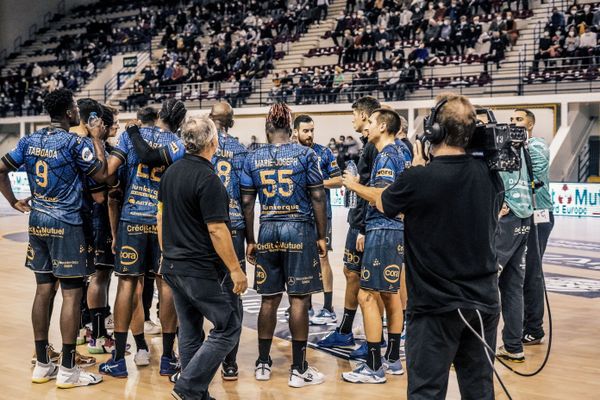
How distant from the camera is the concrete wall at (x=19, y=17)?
38719mm

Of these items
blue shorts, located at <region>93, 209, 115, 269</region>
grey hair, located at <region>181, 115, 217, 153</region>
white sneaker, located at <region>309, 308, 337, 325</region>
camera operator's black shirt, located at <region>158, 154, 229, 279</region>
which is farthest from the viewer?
white sneaker, located at <region>309, 308, 337, 325</region>

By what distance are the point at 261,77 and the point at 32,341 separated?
2091 centimetres

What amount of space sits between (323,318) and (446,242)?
4.07m

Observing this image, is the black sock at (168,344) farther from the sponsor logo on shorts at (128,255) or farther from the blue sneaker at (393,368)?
the blue sneaker at (393,368)

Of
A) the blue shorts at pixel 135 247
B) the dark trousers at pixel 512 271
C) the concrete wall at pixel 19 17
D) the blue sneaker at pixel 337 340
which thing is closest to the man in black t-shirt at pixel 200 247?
the blue shorts at pixel 135 247

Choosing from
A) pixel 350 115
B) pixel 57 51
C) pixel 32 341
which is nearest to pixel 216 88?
pixel 350 115

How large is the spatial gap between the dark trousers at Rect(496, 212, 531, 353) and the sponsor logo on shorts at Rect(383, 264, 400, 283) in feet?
2.98

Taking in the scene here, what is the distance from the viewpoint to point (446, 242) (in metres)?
3.37

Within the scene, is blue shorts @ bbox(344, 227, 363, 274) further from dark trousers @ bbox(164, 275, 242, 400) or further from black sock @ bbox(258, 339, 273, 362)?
dark trousers @ bbox(164, 275, 242, 400)

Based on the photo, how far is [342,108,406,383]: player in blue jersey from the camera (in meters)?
5.38

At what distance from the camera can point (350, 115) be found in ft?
75.8

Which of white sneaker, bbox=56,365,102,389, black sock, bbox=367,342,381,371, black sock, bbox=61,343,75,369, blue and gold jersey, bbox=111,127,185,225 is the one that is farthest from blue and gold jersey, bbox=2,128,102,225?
black sock, bbox=367,342,381,371

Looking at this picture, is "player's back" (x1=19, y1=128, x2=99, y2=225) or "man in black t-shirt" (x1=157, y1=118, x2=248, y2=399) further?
"player's back" (x1=19, y1=128, x2=99, y2=225)

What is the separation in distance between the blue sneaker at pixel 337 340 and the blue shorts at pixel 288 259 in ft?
3.90
